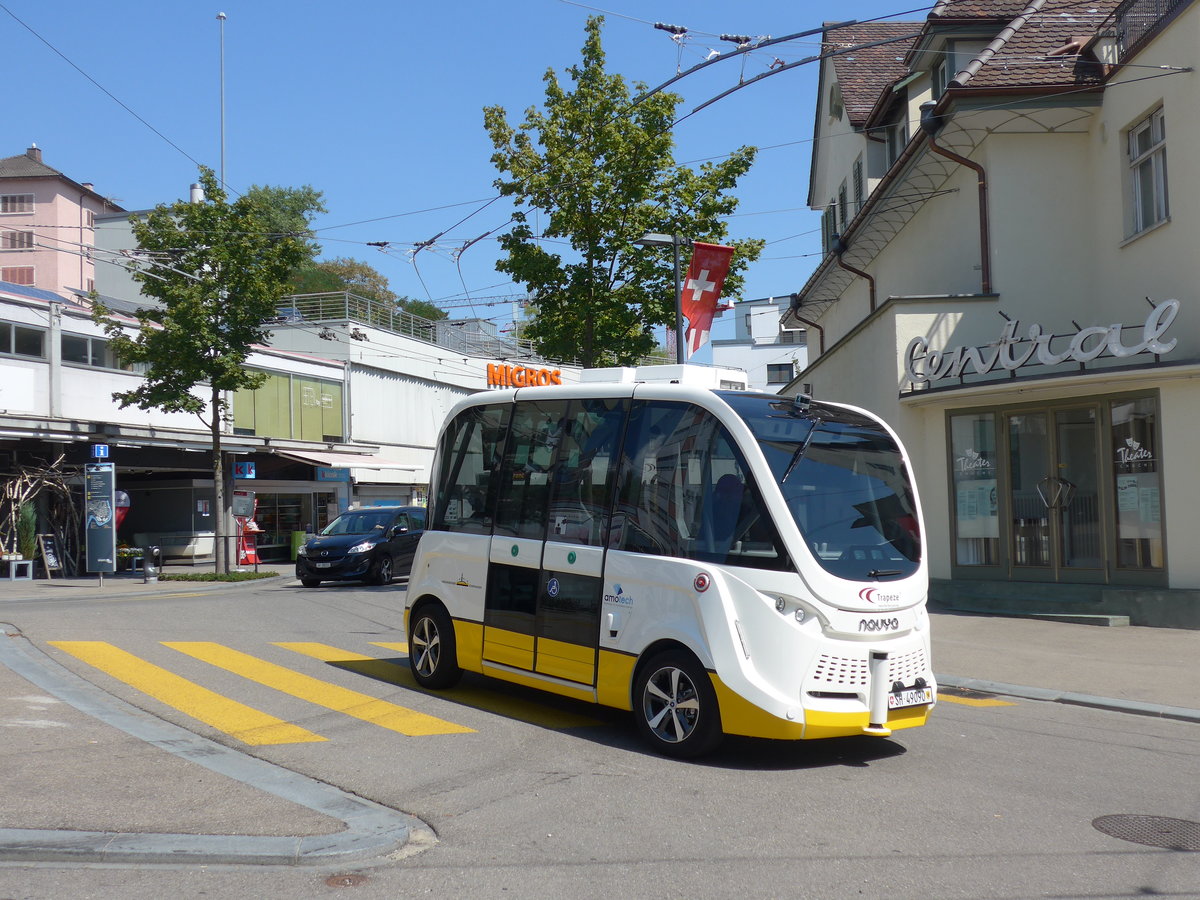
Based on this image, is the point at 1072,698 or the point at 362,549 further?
the point at 362,549

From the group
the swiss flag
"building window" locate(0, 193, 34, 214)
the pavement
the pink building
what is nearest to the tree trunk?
the swiss flag

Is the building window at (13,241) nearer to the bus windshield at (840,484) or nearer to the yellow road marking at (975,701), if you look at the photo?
the yellow road marking at (975,701)

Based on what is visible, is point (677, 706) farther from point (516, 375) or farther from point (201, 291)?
point (516, 375)

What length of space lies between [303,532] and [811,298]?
18.3 m

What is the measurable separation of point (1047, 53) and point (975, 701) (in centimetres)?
1222

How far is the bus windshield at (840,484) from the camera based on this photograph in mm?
7453

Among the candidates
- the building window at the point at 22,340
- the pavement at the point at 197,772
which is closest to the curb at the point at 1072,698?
the pavement at the point at 197,772

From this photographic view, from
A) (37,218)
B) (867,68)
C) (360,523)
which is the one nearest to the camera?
(360,523)

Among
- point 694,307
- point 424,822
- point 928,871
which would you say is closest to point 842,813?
point 928,871

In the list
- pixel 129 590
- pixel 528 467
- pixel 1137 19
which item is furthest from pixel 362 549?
pixel 1137 19

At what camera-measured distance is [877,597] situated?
7.38 metres

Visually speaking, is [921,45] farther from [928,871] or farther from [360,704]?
[928,871]

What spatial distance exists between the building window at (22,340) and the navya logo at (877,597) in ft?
83.8

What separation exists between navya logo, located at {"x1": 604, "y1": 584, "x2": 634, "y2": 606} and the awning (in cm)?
2813
